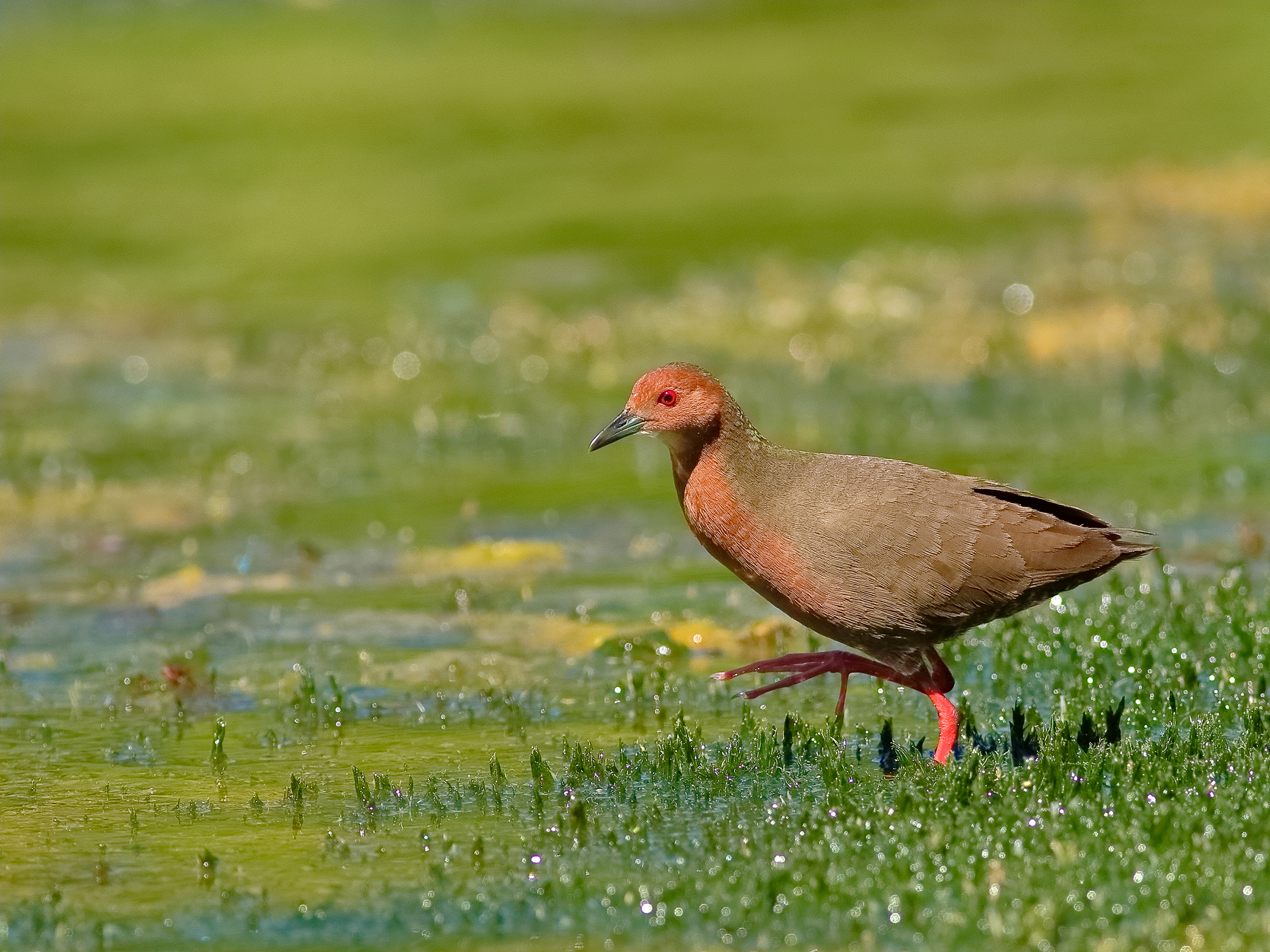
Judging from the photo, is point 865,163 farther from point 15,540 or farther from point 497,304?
point 15,540

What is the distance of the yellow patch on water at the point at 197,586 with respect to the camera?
1135 centimetres

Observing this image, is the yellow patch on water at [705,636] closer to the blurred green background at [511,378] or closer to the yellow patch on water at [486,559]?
the blurred green background at [511,378]

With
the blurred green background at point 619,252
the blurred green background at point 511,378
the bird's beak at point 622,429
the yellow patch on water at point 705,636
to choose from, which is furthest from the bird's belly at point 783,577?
the blurred green background at point 619,252

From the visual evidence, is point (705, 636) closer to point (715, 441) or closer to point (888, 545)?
point (715, 441)

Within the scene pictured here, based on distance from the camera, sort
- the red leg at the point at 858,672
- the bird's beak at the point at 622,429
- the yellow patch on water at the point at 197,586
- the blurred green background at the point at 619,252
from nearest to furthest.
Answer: the red leg at the point at 858,672 → the bird's beak at the point at 622,429 → the yellow patch on water at the point at 197,586 → the blurred green background at the point at 619,252

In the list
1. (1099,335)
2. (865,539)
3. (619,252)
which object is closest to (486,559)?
(865,539)

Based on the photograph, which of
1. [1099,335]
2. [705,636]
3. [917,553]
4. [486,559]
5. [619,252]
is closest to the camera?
[917,553]

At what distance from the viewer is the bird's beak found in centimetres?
816

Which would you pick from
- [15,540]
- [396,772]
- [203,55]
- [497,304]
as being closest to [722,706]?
[396,772]

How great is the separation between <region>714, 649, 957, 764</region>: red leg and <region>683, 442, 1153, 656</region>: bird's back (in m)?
0.07

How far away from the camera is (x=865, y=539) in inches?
303

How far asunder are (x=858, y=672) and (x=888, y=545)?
0.59 metres

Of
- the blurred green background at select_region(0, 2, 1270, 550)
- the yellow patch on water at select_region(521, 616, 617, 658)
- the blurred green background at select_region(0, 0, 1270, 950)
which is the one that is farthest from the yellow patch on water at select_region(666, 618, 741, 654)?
the blurred green background at select_region(0, 2, 1270, 550)

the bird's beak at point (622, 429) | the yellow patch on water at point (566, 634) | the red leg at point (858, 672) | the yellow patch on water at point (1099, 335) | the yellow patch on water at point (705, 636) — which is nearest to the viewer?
the red leg at point (858, 672)
